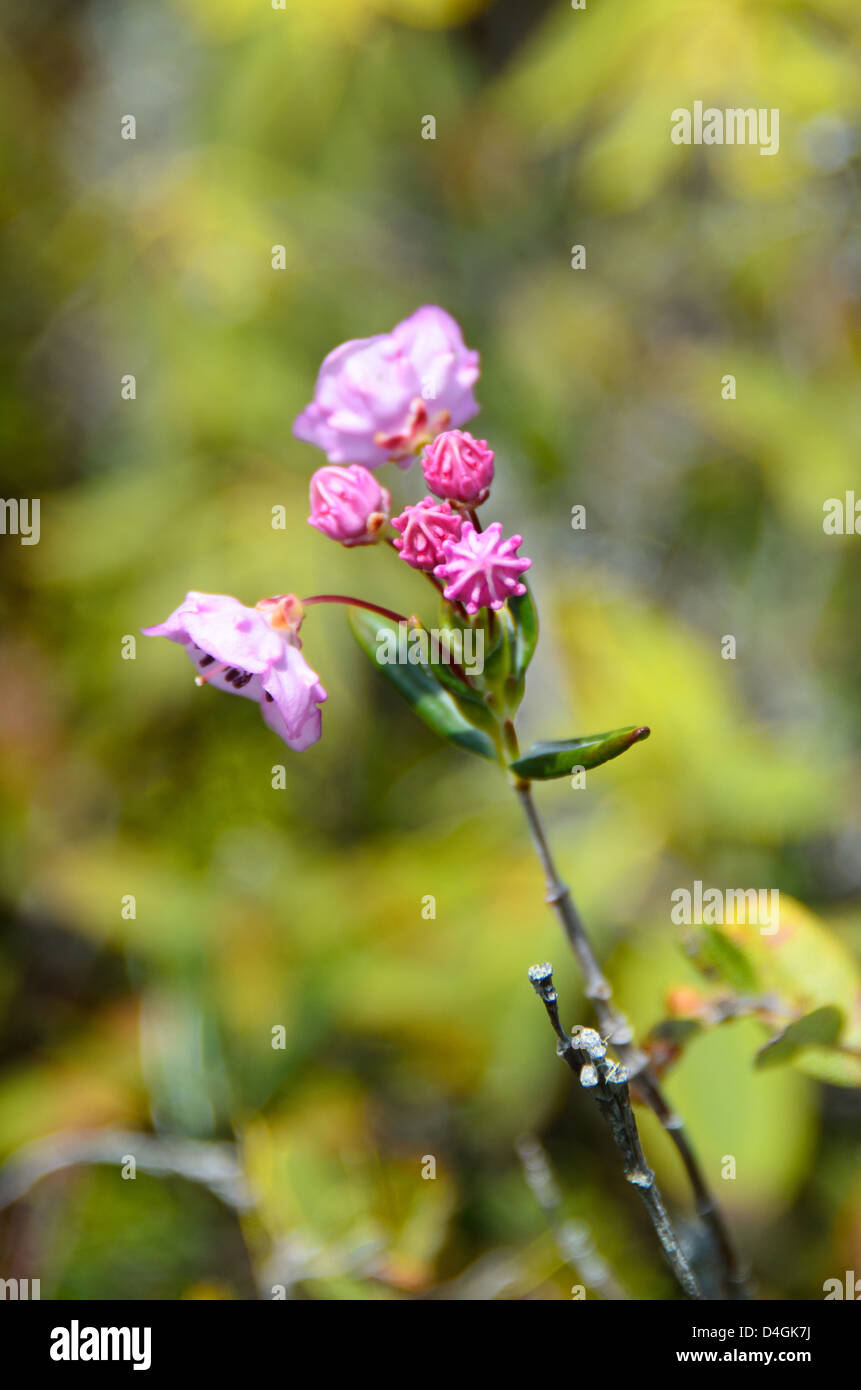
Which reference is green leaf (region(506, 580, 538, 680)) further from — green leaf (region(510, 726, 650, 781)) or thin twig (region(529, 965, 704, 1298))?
thin twig (region(529, 965, 704, 1298))

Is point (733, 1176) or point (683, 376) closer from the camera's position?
point (733, 1176)

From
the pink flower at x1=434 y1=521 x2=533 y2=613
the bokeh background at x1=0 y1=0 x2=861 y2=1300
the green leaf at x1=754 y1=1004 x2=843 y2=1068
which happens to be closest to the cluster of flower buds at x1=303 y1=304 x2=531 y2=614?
the pink flower at x1=434 y1=521 x2=533 y2=613

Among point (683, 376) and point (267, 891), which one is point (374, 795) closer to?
→ point (267, 891)

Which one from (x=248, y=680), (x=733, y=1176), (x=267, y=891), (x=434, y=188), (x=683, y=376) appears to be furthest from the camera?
(x=434, y=188)

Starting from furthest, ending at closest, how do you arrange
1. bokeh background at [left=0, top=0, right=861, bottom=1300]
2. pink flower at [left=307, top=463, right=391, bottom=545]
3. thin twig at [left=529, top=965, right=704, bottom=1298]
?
1. bokeh background at [left=0, top=0, right=861, bottom=1300]
2. pink flower at [left=307, top=463, right=391, bottom=545]
3. thin twig at [left=529, top=965, right=704, bottom=1298]

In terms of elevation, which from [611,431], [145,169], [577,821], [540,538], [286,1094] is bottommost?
[286,1094]

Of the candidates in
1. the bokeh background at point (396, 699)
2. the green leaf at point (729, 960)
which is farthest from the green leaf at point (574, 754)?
the bokeh background at point (396, 699)

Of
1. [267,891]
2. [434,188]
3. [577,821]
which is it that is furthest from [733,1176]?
[434,188]
